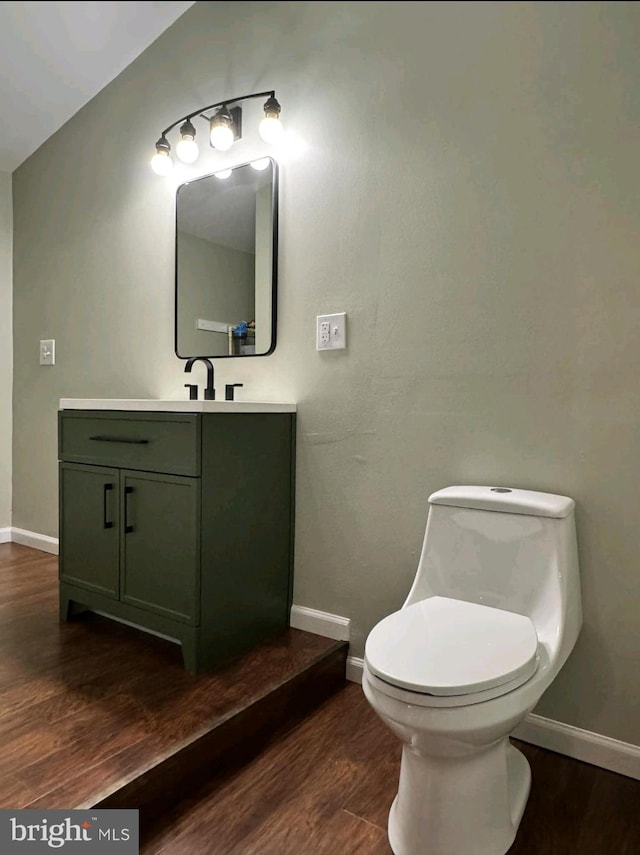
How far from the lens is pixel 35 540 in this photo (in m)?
2.99

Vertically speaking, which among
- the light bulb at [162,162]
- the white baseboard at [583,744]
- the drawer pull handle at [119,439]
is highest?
the light bulb at [162,162]

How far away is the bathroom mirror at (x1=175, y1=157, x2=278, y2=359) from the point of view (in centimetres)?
203

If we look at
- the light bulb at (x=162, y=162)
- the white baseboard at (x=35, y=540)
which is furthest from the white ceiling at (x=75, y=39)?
the white baseboard at (x=35, y=540)

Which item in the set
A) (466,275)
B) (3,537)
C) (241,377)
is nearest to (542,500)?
(466,275)

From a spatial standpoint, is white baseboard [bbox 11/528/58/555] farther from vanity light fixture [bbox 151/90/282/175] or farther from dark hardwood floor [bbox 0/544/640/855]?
vanity light fixture [bbox 151/90/282/175]

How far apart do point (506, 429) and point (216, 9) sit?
1.34 metres

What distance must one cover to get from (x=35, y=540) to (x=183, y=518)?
5.77 ft

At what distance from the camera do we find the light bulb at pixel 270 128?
1899 millimetres

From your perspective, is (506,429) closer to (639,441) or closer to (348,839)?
(639,441)

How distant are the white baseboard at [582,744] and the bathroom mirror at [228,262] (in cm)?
144

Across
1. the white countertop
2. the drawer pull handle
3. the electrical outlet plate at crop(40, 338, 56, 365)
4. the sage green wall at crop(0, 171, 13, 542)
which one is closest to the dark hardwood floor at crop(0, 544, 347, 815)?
the drawer pull handle

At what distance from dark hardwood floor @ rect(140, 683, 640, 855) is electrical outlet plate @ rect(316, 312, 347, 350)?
117 centimetres

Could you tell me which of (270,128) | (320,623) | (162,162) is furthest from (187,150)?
(320,623)

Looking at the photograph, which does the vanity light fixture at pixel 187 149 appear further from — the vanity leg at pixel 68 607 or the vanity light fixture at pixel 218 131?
the vanity leg at pixel 68 607
